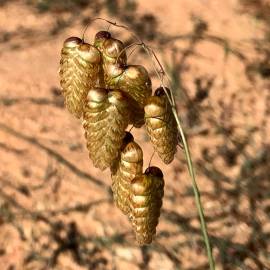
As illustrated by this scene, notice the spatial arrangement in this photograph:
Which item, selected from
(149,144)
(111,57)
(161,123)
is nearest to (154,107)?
(161,123)

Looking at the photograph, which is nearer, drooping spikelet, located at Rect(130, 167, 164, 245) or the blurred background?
drooping spikelet, located at Rect(130, 167, 164, 245)

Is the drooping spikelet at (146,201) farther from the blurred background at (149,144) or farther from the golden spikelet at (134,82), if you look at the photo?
the blurred background at (149,144)

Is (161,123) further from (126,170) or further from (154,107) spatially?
(126,170)

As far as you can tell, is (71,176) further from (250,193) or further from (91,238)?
(250,193)

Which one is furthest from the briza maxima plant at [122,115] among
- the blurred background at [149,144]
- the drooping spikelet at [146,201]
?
the blurred background at [149,144]

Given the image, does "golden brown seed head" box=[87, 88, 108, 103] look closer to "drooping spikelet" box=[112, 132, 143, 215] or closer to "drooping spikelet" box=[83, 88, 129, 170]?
"drooping spikelet" box=[83, 88, 129, 170]

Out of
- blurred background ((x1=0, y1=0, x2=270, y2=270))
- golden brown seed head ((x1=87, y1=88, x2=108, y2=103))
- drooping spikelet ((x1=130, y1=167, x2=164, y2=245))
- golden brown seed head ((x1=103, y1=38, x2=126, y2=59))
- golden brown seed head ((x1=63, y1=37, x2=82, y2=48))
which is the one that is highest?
golden brown seed head ((x1=103, y1=38, x2=126, y2=59))

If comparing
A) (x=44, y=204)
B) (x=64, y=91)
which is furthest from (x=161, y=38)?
(x=64, y=91)

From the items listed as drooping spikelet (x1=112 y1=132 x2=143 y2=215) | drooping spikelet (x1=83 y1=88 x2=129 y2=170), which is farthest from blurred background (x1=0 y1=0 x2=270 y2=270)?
drooping spikelet (x1=83 y1=88 x2=129 y2=170)
